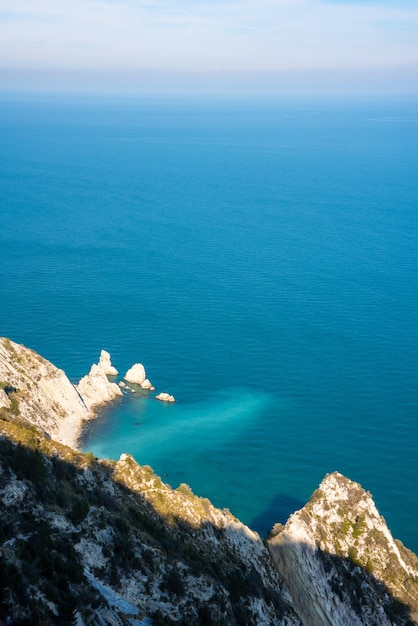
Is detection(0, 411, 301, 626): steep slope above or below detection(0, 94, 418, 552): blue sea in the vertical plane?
below

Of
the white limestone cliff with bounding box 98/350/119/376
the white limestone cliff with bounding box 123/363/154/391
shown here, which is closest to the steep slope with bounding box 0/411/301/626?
the white limestone cliff with bounding box 123/363/154/391

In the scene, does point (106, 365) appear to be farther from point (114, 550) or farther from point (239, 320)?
point (114, 550)

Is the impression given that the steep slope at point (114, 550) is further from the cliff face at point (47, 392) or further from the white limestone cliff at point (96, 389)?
the white limestone cliff at point (96, 389)

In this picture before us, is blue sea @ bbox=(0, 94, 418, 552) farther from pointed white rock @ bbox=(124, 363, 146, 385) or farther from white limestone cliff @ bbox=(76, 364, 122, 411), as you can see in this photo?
pointed white rock @ bbox=(124, 363, 146, 385)

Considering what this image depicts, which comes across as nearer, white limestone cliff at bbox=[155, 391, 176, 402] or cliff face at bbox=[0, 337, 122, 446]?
cliff face at bbox=[0, 337, 122, 446]

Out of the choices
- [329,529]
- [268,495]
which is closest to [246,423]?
[268,495]

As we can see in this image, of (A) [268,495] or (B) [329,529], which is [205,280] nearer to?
(A) [268,495]
